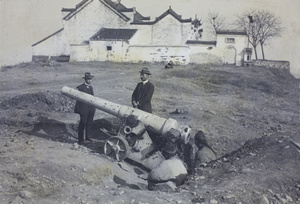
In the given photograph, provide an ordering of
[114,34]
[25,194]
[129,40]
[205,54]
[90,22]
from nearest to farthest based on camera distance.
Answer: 1. [25,194]
2. [129,40]
3. [205,54]
4. [114,34]
5. [90,22]

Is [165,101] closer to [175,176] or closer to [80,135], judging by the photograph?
[80,135]

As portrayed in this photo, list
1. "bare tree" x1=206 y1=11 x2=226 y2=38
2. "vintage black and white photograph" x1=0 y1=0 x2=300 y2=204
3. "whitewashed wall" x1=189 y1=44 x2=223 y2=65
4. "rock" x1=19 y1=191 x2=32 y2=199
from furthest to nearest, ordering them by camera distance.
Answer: "whitewashed wall" x1=189 y1=44 x2=223 y2=65 → "bare tree" x1=206 y1=11 x2=226 y2=38 → "vintage black and white photograph" x1=0 y1=0 x2=300 y2=204 → "rock" x1=19 y1=191 x2=32 y2=199

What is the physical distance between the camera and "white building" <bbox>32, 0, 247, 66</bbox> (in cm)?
1705

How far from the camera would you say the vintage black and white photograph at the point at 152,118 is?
232 inches

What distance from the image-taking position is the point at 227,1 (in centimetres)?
885

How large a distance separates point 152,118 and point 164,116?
3318 mm

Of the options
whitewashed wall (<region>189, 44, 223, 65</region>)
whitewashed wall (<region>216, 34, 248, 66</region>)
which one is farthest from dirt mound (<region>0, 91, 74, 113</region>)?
whitewashed wall (<region>216, 34, 248, 66</region>)

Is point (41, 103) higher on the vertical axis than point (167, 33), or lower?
lower

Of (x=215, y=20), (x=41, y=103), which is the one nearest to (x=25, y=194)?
(x=41, y=103)

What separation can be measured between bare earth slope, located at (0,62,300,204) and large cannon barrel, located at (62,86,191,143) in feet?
2.91

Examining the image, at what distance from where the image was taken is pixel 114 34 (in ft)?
63.8

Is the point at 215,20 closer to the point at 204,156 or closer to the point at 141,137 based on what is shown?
the point at 204,156

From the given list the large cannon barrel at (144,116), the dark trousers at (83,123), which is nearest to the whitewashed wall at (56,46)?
the dark trousers at (83,123)

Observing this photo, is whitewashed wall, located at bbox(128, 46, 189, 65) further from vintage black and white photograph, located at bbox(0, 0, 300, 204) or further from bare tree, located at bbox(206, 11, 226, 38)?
bare tree, located at bbox(206, 11, 226, 38)
